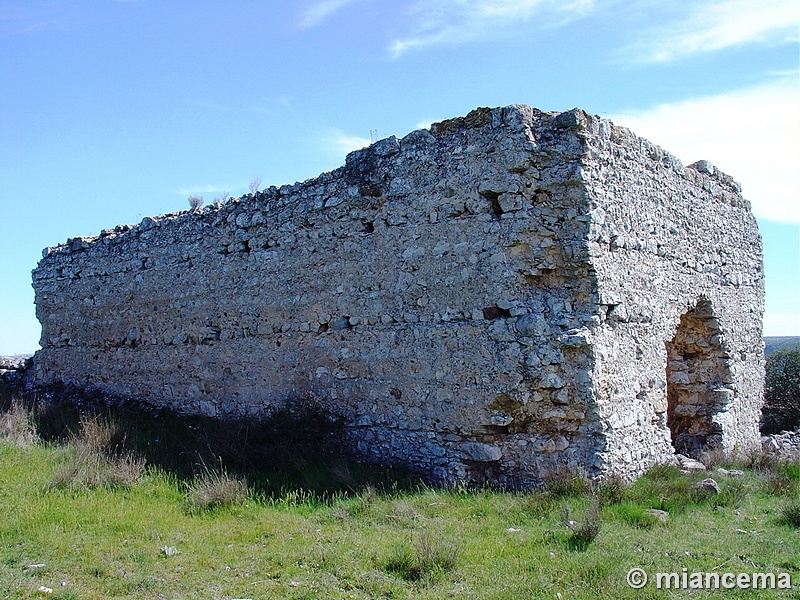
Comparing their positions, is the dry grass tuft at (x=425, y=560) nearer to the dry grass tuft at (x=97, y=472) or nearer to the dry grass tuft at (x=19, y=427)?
the dry grass tuft at (x=97, y=472)

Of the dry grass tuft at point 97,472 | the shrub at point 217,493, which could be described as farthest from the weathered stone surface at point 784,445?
the dry grass tuft at point 97,472

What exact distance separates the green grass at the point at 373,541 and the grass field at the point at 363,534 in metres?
0.02

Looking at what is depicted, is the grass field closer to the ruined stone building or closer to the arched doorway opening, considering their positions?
the ruined stone building

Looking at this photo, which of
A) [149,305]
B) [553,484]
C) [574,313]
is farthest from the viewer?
[149,305]

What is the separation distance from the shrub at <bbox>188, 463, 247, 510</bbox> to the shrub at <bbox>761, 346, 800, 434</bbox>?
876 centimetres

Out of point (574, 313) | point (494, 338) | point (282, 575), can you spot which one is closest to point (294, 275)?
point (494, 338)

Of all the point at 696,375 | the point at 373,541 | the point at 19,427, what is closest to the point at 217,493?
the point at 373,541

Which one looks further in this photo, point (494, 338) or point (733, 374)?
point (733, 374)

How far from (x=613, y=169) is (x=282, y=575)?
494cm

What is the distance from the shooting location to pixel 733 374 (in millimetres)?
8805

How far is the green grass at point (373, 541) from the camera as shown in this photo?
4.59 meters

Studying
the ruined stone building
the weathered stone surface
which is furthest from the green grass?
the weathered stone surface

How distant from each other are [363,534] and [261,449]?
7.71 feet

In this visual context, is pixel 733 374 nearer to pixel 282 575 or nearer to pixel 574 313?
pixel 574 313
